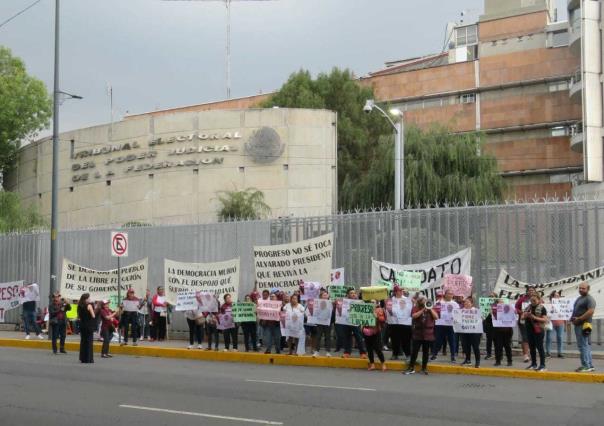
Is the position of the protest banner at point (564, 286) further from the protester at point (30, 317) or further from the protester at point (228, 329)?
the protester at point (30, 317)

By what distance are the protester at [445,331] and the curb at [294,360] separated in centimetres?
86

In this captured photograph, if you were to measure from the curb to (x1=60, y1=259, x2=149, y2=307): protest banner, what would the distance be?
1.80m

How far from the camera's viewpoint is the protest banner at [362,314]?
16.5 meters

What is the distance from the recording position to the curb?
1508cm

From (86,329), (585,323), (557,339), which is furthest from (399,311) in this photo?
(86,329)

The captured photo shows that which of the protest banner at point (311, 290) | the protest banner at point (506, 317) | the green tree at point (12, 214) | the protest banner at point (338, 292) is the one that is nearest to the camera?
the protest banner at point (506, 317)

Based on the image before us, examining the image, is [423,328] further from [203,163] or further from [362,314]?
[203,163]

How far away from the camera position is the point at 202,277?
22141 mm

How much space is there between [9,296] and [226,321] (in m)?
11.1

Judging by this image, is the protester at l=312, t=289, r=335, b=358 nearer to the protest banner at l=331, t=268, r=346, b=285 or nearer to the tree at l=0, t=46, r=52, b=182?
the protest banner at l=331, t=268, r=346, b=285

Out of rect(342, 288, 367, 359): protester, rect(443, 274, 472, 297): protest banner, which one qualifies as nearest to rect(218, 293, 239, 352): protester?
rect(342, 288, 367, 359): protester

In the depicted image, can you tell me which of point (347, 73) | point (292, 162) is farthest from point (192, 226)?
point (347, 73)

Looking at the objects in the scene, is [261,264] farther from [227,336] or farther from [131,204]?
[131,204]

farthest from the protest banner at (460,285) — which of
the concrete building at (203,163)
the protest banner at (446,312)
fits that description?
the concrete building at (203,163)
